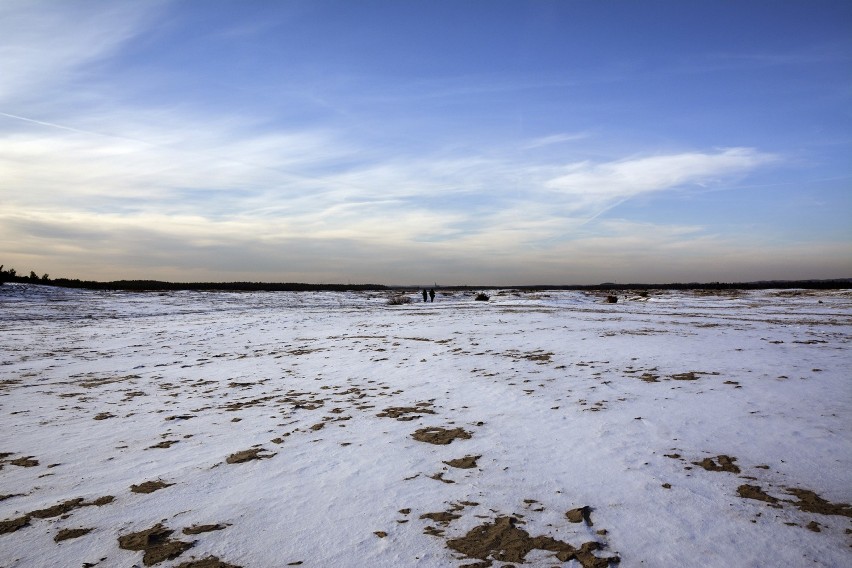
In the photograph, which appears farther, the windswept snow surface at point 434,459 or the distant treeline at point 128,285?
the distant treeline at point 128,285

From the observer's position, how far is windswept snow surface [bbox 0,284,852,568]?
3484 millimetres

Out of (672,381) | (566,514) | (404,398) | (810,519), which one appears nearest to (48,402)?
(404,398)

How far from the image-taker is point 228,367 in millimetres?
10727

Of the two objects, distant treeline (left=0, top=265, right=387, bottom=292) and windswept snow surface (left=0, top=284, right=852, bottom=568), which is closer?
windswept snow surface (left=0, top=284, right=852, bottom=568)

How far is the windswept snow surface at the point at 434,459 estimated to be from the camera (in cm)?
348

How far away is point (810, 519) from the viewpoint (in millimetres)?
3670

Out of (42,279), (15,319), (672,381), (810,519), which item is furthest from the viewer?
(42,279)

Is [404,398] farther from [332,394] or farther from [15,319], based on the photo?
[15,319]

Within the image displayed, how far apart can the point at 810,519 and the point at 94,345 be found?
16.8 meters

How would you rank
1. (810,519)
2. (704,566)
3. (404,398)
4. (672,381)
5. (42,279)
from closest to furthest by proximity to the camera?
(704,566), (810,519), (404,398), (672,381), (42,279)

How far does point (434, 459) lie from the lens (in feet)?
16.7

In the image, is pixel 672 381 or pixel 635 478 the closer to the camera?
pixel 635 478

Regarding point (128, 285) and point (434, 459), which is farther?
point (128, 285)

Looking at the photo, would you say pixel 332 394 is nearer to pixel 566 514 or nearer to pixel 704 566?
pixel 566 514
